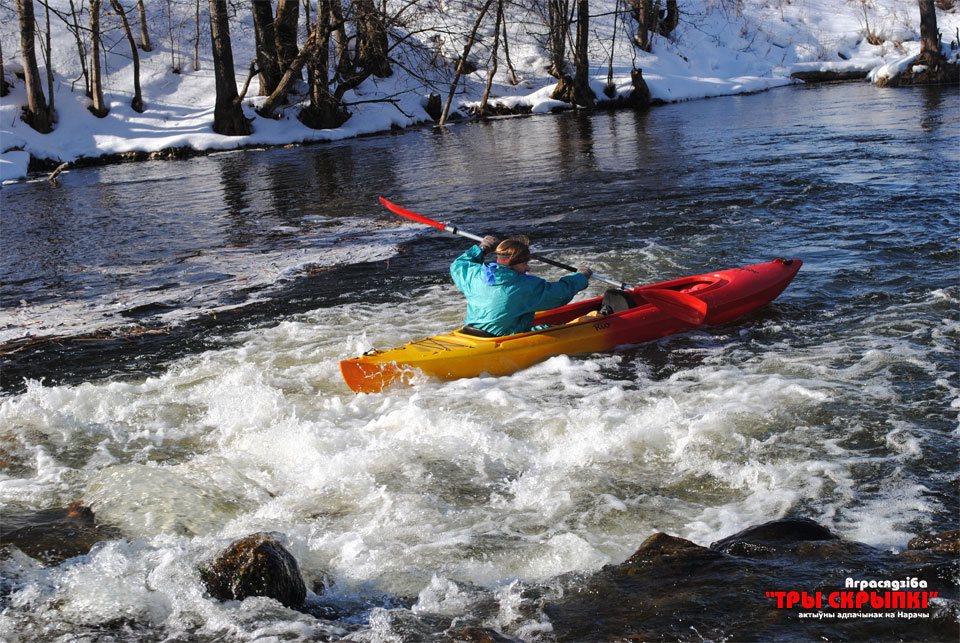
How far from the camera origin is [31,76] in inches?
805

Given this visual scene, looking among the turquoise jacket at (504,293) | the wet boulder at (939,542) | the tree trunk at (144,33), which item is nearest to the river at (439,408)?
the wet boulder at (939,542)

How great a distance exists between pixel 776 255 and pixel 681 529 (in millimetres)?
5340

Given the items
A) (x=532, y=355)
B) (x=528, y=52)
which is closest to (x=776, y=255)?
(x=532, y=355)

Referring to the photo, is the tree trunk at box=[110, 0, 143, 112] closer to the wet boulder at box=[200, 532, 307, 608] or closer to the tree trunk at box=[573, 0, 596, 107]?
the tree trunk at box=[573, 0, 596, 107]

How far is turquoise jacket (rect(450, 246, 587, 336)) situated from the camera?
21.2 ft

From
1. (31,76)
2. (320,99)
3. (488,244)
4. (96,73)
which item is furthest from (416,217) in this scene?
(96,73)

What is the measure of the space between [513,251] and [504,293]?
33cm

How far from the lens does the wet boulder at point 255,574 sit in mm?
3523

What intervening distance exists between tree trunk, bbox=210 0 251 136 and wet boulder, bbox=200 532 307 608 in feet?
62.8

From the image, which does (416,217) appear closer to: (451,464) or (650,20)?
(451,464)

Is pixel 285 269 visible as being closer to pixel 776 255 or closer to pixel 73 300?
pixel 73 300

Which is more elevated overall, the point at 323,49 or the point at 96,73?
the point at 323,49

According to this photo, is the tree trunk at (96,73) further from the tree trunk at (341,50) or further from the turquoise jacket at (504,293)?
the turquoise jacket at (504,293)

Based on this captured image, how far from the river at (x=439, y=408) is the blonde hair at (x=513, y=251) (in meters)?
0.80
